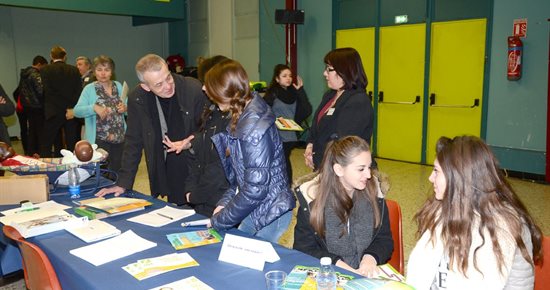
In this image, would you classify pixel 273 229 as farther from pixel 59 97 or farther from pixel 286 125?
pixel 59 97

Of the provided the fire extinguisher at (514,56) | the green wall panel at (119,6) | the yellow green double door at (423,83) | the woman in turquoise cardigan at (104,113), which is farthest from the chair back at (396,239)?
the green wall panel at (119,6)

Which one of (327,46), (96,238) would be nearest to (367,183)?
Answer: (96,238)

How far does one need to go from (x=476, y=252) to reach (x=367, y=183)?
0.71 m

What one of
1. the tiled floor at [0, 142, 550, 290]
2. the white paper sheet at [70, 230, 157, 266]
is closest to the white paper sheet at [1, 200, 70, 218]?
the white paper sheet at [70, 230, 157, 266]

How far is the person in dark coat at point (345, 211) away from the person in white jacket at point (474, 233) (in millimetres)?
511

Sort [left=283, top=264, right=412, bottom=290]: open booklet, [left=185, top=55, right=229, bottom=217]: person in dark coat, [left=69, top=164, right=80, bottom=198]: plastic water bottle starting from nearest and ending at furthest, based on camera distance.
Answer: [left=283, top=264, right=412, bottom=290]: open booklet → [left=185, top=55, right=229, bottom=217]: person in dark coat → [left=69, top=164, right=80, bottom=198]: plastic water bottle

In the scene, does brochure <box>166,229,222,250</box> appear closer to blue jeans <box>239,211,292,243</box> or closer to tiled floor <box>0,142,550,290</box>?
blue jeans <box>239,211,292,243</box>

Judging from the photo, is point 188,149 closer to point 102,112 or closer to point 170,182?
point 170,182

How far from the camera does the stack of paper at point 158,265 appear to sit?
5.60 ft

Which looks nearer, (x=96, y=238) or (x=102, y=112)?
(x=96, y=238)

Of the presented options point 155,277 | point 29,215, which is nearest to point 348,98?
point 155,277

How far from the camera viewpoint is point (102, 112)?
403 centimetres

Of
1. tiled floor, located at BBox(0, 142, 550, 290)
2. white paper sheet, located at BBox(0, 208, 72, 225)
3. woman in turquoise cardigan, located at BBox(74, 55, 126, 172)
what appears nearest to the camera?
Result: white paper sheet, located at BBox(0, 208, 72, 225)

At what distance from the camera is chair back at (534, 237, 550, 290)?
5.59ft
